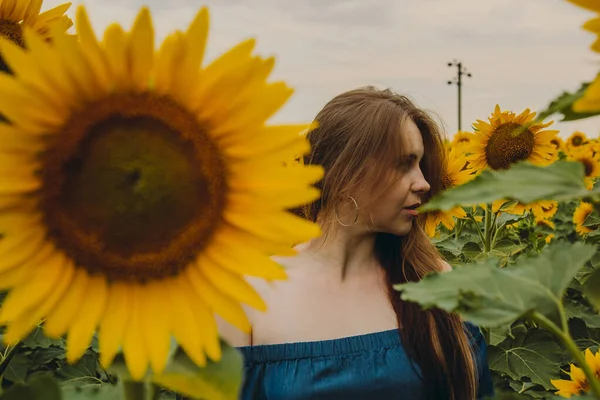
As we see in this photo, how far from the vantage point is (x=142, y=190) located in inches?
28.5

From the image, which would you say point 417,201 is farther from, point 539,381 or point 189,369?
point 189,369

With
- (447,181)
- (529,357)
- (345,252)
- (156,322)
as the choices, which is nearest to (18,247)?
(156,322)

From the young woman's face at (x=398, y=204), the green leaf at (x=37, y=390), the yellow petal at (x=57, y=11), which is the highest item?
the yellow petal at (x=57, y=11)

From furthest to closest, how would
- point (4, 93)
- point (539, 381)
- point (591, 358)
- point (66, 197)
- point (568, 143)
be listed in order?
1. point (568, 143)
2. point (539, 381)
3. point (591, 358)
4. point (66, 197)
5. point (4, 93)

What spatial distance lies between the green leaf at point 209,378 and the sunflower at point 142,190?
0.01 metres

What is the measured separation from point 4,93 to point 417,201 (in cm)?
170

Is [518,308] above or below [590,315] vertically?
below

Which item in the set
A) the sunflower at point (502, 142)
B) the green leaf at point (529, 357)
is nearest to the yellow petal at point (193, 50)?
the green leaf at point (529, 357)

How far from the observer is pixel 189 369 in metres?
0.66

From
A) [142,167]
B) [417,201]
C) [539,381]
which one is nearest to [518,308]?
[142,167]

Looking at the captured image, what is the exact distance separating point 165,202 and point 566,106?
39 cm

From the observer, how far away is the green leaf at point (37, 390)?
0.60 meters

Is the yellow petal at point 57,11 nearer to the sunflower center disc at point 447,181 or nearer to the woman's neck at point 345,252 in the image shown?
the woman's neck at point 345,252

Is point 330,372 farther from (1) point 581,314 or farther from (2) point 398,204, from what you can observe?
(1) point 581,314
